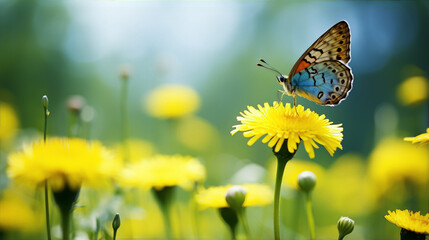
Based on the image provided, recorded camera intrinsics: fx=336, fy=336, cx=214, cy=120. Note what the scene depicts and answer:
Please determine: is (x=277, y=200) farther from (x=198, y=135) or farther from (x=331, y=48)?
(x=198, y=135)

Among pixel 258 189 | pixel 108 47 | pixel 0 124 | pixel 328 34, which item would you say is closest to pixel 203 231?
pixel 258 189

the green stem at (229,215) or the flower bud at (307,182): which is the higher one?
the flower bud at (307,182)

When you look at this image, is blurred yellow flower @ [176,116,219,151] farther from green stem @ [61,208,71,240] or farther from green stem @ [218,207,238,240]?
green stem @ [61,208,71,240]

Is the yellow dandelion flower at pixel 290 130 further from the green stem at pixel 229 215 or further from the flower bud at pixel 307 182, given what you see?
the green stem at pixel 229 215

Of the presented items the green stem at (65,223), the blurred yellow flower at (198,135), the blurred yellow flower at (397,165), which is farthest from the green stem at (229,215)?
the blurred yellow flower at (198,135)

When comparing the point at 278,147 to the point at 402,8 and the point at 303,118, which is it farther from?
the point at 402,8

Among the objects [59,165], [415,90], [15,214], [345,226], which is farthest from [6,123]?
[415,90]
